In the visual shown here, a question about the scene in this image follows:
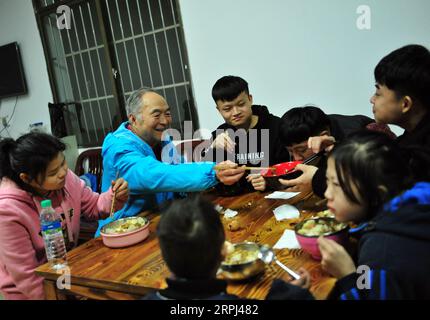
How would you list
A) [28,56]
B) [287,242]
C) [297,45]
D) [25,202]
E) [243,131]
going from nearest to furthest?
[287,242] < [25,202] < [243,131] < [297,45] < [28,56]

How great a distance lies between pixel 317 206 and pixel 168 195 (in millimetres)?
1015

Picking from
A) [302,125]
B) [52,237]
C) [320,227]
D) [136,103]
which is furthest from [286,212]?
[136,103]

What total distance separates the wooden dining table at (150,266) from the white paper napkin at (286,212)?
0.08 feet

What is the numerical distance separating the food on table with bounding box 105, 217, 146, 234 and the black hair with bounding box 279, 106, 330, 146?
0.97 m

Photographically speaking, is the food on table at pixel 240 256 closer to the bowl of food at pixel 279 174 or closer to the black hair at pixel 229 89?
the bowl of food at pixel 279 174

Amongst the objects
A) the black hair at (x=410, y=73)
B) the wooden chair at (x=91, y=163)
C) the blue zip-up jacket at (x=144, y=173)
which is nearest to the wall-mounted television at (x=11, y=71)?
the wooden chair at (x=91, y=163)

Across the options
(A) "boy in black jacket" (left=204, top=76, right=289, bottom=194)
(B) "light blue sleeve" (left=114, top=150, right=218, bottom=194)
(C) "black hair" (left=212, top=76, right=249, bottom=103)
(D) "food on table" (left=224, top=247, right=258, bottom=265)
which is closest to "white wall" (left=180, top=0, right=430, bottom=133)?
(A) "boy in black jacket" (left=204, top=76, right=289, bottom=194)

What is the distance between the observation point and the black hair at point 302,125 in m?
2.07

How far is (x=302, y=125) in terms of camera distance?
2068 millimetres

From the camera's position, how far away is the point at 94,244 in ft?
5.62

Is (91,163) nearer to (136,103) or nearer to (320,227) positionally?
(136,103)

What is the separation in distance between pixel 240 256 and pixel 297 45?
2494 millimetres

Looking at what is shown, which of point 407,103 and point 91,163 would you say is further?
point 91,163
